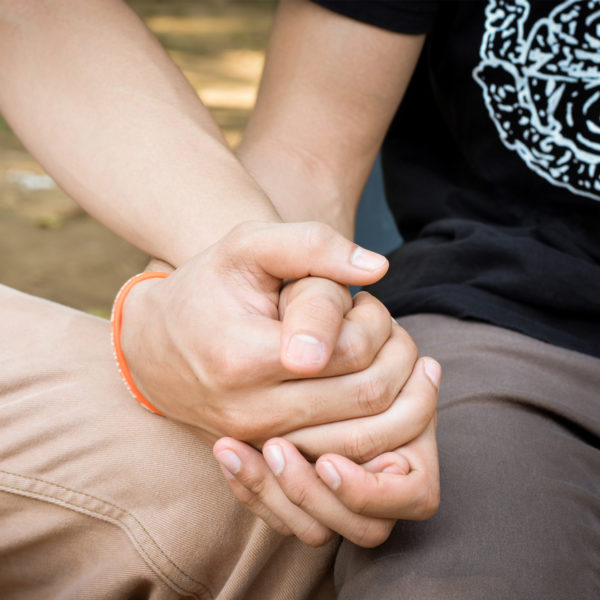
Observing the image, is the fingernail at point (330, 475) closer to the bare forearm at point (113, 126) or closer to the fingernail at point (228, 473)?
the fingernail at point (228, 473)

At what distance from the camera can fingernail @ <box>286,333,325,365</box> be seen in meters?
0.56

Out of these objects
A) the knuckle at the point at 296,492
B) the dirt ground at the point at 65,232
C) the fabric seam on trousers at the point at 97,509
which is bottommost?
the dirt ground at the point at 65,232

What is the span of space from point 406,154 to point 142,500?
0.69 meters

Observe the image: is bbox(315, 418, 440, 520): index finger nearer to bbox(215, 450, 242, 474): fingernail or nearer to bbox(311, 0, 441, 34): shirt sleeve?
bbox(215, 450, 242, 474): fingernail

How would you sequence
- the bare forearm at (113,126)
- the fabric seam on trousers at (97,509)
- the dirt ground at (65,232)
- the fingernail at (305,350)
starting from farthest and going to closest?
the dirt ground at (65,232) → the bare forearm at (113,126) → the fabric seam on trousers at (97,509) → the fingernail at (305,350)

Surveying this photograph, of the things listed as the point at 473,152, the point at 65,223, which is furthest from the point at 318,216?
the point at 65,223

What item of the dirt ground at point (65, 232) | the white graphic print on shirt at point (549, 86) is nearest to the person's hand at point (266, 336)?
the white graphic print on shirt at point (549, 86)

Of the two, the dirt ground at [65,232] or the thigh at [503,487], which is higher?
the thigh at [503,487]

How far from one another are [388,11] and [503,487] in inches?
24.5

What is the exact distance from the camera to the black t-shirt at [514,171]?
33.5 inches

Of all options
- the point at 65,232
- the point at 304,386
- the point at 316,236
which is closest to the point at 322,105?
the point at 316,236

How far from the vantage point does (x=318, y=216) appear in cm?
94

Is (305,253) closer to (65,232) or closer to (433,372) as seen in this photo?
(433,372)

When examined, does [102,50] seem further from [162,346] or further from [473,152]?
[473,152]
